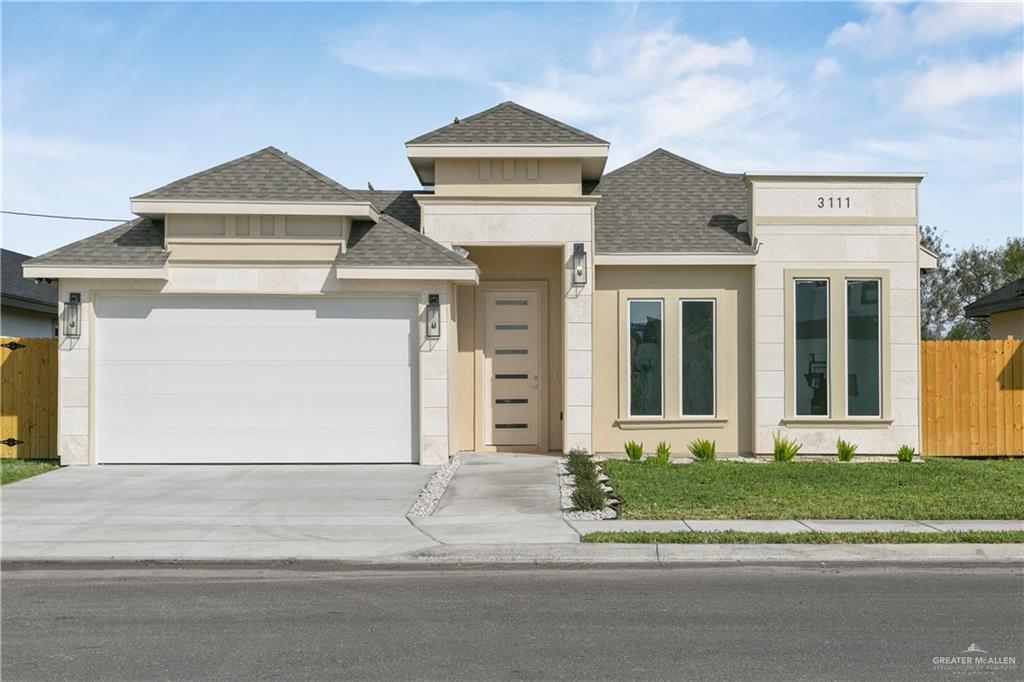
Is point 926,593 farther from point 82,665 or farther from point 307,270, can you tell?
point 307,270

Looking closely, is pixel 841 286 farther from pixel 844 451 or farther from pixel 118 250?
pixel 118 250

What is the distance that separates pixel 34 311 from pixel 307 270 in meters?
13.4

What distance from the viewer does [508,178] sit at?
1666 cm

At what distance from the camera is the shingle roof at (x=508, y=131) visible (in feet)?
53.8

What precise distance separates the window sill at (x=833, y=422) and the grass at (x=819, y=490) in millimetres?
983

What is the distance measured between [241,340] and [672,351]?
Answer: 7.37 m

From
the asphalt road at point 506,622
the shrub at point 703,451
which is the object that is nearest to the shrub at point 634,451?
the shrub at point 703,451

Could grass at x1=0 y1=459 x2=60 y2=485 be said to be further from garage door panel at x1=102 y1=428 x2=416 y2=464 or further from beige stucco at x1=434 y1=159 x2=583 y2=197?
beige stucco at x1=434 y1=159 x2=583 y2=197

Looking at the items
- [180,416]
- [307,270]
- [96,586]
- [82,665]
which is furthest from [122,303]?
[82,665]

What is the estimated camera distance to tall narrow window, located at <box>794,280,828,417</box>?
16.8m

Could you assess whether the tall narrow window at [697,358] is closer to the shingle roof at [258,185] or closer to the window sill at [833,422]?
the window sill at [833,422]

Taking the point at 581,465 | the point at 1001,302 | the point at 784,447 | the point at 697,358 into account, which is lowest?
the point at 581,465

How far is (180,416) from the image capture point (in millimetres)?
15594

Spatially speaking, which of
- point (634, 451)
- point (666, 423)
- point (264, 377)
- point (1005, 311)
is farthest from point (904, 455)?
point (264, 377)
